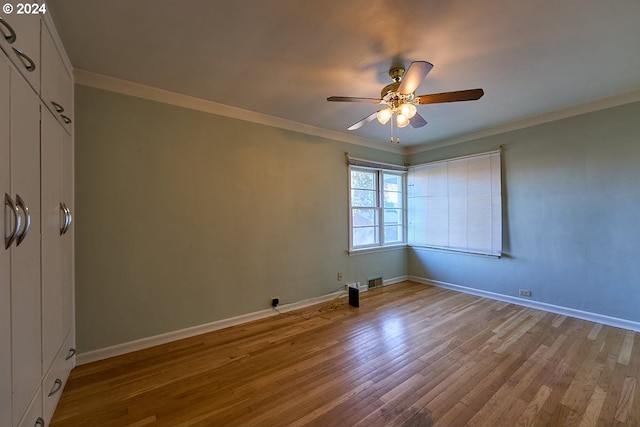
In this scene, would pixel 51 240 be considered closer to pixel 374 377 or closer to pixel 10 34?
pixel 10 34

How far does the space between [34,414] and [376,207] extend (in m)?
4.23

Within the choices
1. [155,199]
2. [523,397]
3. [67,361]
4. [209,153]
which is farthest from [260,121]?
[523,397]

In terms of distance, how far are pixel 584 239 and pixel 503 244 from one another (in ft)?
2.78

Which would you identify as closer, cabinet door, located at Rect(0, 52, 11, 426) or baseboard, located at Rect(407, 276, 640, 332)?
cabinet door, located at Rect(0, 52, 11, 426)

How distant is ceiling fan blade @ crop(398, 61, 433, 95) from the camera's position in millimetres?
1775

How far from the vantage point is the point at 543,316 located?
10.7ft

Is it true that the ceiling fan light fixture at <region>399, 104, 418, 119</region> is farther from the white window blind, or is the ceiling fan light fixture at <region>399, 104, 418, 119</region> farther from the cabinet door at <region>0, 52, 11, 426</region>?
the white window blind

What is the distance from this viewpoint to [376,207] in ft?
15.2

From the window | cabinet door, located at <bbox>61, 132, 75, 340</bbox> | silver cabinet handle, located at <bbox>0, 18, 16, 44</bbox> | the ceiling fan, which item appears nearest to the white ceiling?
the ceiling fan

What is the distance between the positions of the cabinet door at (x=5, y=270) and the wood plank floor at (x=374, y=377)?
83 cm

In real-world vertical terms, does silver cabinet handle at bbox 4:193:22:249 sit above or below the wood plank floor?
above

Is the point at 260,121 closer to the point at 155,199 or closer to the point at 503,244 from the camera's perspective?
the point at 155,199

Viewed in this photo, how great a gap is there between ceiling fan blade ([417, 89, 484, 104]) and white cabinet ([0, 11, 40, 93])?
2391 millimetres

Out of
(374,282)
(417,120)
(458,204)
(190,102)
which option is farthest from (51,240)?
(458,204)
